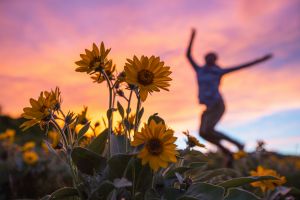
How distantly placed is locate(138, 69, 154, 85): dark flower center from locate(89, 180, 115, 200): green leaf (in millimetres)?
574

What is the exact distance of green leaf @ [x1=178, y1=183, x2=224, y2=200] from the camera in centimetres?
242

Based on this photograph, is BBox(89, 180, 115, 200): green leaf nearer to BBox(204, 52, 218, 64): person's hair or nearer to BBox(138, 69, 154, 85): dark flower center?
BBox(138, 69, 154, 85): dark flower center

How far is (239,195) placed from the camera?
9.14 feet

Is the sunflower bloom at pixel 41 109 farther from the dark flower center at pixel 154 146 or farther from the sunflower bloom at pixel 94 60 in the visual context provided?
the dark flower center at pixel 154 146

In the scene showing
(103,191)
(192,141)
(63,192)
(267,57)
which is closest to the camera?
(103,191)

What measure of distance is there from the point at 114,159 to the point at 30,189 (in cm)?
436

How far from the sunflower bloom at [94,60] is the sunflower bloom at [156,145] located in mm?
520

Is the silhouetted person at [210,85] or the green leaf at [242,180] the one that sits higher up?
the silhouetted person at [210,85]

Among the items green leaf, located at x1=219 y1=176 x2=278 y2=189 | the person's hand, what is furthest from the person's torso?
green leaf, located at x1=219 y1=176 x2=278 y2=189

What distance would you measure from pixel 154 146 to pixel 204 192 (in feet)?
1.92

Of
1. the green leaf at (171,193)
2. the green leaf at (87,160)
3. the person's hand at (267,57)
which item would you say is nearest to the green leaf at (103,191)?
the green leaf at (87,160)

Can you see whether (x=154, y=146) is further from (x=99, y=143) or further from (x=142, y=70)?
(x=99, y=143)

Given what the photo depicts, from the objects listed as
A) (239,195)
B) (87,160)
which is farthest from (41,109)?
(239,195)

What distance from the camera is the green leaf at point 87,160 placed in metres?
2.33
